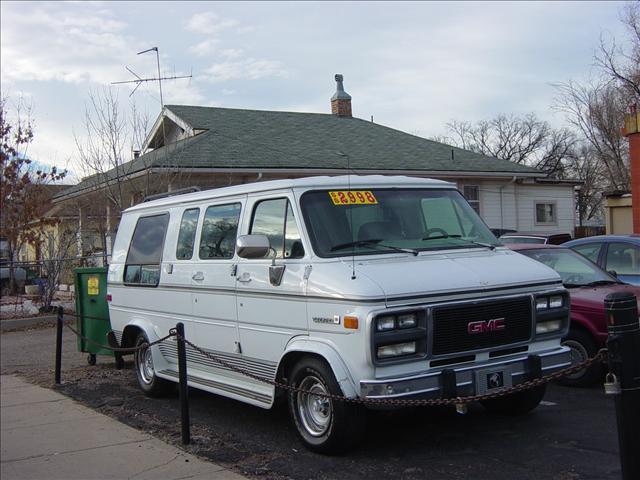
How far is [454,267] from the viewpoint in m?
5.56

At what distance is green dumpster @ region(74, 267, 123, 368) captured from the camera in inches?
411

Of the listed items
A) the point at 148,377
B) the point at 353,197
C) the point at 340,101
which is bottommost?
the point at 148,377

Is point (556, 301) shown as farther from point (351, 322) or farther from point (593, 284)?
point (593, 284)

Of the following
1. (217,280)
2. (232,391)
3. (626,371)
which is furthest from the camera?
(217,280)

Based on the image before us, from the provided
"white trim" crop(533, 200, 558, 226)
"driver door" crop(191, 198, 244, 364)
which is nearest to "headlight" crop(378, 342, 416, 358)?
"driver door" crop(191, 198, 244, 364)

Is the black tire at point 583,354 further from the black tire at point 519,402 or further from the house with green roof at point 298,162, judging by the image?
the house with green roof at point 298,162

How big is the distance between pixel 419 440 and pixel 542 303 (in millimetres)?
1576

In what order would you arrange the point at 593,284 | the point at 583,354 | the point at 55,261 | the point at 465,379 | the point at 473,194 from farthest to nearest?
the point at 473,194 < the point at 55,261 < the point at 593,284 < the point at 583,354 < the point at 465,379

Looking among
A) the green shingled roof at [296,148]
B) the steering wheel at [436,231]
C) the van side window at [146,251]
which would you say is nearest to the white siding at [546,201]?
the green shingled roof at [296,148]

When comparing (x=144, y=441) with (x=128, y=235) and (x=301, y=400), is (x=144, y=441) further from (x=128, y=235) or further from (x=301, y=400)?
(x=128, y=235)

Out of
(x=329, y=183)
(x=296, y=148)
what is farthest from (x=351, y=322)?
(x=296, y=148)

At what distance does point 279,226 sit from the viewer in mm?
6160

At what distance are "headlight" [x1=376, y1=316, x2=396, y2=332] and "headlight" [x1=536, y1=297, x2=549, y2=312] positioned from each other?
4.73ft

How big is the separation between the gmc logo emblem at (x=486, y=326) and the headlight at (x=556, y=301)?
0.57 meters
